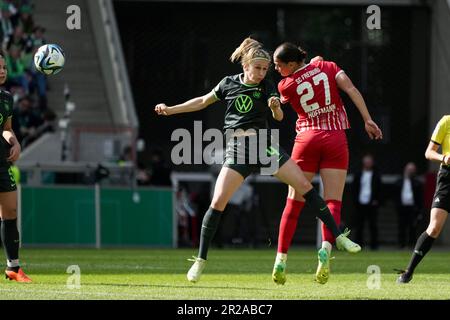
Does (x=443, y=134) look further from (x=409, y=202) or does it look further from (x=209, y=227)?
(x=409, y=202)

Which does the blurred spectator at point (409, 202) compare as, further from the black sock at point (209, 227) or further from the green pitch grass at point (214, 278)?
the black sock at point (209, 227)

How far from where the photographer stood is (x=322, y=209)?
1157 cm

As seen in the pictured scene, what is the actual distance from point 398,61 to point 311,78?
1901cm

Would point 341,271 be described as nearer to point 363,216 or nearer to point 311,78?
point 311,78

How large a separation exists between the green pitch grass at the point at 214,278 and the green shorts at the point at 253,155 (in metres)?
1.18

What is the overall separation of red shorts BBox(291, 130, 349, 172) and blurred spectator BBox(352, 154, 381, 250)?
1316 cm

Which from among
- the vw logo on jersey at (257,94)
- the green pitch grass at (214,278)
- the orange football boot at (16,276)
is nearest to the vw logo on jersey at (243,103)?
the vw logo on jersey at (257,94)

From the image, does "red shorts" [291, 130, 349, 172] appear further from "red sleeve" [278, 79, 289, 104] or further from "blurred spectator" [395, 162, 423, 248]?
"blurred spectator" [395, 162, 423, 248]

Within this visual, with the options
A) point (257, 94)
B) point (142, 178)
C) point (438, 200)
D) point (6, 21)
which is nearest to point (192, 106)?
point (257, 94)

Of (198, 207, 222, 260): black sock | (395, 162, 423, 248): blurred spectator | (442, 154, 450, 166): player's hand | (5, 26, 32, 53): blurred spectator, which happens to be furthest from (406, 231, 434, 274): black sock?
(5, 26, 32, 53): blurred spectator

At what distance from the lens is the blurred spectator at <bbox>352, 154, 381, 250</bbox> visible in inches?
992

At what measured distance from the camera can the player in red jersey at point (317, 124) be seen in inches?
471
